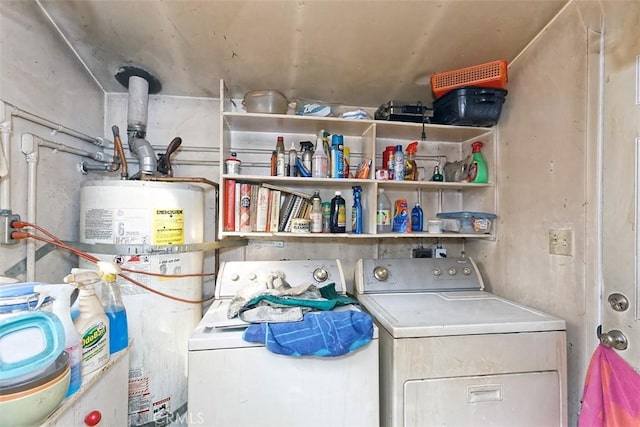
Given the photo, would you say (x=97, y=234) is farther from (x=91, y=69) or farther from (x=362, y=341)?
(x=362, y=341)

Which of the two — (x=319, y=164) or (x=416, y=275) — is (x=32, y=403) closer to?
(x=319, y=164)

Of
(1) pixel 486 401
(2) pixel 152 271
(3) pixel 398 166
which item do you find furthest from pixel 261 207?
(1) pixel 486 401

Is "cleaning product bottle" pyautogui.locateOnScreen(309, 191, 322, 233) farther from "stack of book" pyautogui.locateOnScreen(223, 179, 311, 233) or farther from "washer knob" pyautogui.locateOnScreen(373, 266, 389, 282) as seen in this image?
"washer knob" pyautogui.locateOnScreen(373, 266, 389, 282)

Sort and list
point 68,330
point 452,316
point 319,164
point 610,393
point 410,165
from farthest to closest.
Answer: point 410,165 < point 319,164 < point 452,316 < point 610,393 < point 68,330

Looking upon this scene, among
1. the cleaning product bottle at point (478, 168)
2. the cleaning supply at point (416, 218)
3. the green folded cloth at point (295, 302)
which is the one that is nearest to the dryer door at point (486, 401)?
the green folded cloth at point (295, 302)

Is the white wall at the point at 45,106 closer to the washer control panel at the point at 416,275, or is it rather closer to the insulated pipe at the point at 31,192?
the insulated pipe at the point at 31,192

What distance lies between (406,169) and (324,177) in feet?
1.88

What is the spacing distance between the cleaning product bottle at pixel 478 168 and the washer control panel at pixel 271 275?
3.32 ft

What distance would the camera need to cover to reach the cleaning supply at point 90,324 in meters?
0.80

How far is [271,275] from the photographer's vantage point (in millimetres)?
1482

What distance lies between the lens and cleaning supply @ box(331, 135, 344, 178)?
1537mm

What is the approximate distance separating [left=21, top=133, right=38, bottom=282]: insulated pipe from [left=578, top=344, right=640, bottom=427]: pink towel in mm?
2238

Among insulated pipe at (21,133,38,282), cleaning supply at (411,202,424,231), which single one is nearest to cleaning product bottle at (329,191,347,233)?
cleaning supply at (411,202,424,231)

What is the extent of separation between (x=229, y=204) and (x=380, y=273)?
→ 96cm
